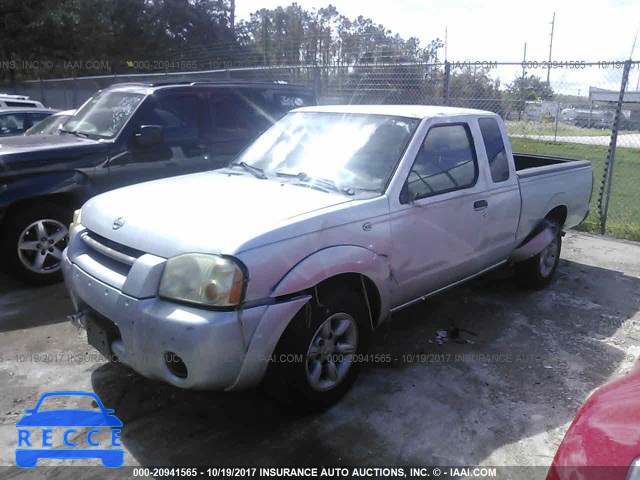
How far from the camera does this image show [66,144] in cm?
546

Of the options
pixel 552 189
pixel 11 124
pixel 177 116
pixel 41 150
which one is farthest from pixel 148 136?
pixel 11 124

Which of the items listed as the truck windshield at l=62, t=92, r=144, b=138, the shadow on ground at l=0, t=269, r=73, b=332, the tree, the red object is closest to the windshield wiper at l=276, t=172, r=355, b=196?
the red object

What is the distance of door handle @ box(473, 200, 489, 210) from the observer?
4184 mm

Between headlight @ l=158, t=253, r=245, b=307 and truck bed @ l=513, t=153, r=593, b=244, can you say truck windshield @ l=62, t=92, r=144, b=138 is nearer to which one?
headlight @ l=158, t=253, r=245, b=307

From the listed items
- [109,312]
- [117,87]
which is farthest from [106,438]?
[117,87]

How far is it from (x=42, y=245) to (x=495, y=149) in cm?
448

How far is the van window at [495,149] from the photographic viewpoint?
447 cm

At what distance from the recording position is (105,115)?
6.12 m

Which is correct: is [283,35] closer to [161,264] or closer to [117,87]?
[117,87]

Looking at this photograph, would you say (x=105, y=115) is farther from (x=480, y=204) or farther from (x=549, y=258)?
(x=549, y=258)

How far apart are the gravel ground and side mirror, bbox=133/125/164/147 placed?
1.75 meters

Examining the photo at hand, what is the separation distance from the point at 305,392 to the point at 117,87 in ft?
A: 16.4

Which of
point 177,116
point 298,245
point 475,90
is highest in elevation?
point 475,90

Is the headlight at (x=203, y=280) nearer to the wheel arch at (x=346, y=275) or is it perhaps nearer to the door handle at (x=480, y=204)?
the wheel arch at (x=346, y=275)
